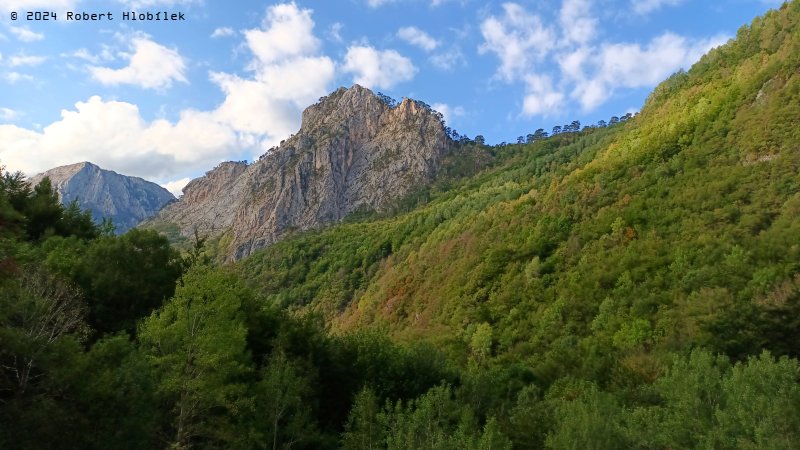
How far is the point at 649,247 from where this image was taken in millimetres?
66438

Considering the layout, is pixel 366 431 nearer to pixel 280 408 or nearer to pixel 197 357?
pixel 280 408

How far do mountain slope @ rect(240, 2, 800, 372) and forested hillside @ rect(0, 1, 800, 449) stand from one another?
1.13ft

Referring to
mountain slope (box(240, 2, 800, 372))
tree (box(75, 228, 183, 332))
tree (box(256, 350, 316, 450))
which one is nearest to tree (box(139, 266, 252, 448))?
tree (box(256, 350, 316, 450))

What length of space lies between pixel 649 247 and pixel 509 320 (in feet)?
67.5

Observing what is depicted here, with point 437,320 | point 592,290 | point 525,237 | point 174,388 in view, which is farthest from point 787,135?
point 174,388

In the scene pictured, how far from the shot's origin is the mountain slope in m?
51.4

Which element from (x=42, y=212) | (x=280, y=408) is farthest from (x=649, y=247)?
(x=42, y=212)

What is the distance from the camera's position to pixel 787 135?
6588 cm

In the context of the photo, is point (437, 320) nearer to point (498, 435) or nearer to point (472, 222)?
point (472, 222)

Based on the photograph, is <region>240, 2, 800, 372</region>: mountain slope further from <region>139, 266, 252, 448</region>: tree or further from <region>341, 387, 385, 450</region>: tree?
<region>139, 266, 252, 448</region>: tree

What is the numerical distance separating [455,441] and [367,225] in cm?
17673

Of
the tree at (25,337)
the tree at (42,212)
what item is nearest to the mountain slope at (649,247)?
the tree at (25,337)

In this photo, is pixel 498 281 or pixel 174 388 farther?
pixel 498 281

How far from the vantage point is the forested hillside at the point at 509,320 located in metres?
20.6
